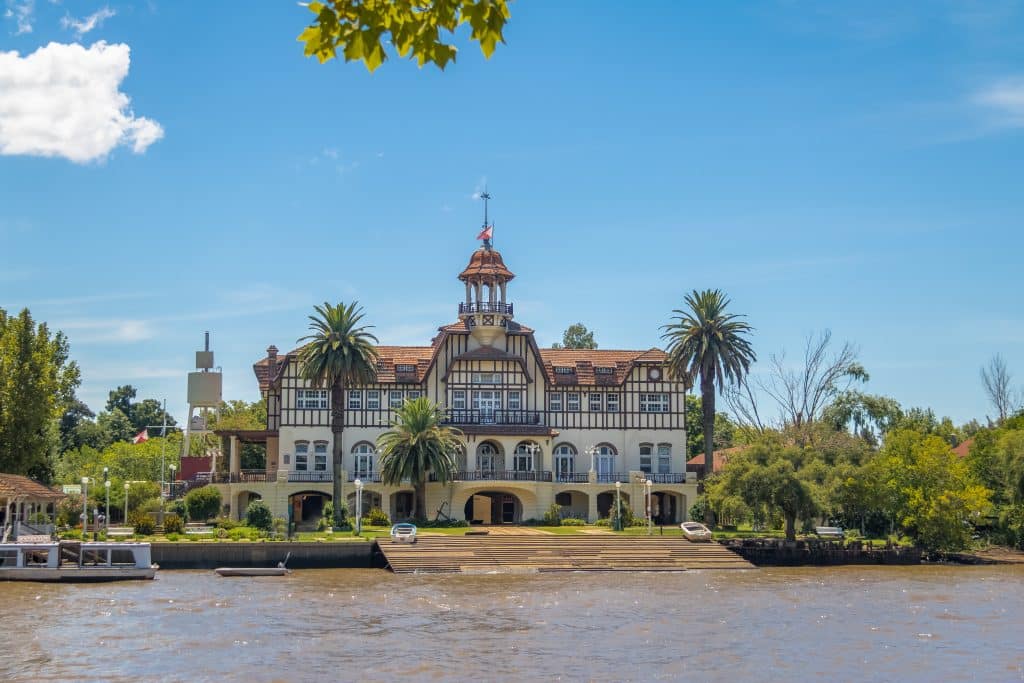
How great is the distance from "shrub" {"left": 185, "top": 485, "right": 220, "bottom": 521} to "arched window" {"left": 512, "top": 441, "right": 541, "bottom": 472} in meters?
19.0

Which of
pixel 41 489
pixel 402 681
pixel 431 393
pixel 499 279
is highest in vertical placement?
pixel 499 279

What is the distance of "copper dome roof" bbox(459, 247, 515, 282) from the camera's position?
7712cm

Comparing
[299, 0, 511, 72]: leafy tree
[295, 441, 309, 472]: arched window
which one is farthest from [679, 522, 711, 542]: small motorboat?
[299, 0, 511, 72]: leafy tree

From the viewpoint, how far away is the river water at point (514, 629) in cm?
2883

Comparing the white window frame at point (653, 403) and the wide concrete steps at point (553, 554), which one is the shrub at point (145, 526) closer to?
the wide concrete steps at point (553, 554)

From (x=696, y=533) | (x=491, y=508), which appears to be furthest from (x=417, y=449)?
(x=696, y=533)

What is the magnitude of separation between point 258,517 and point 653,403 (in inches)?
1111

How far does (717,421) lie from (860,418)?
15.2m

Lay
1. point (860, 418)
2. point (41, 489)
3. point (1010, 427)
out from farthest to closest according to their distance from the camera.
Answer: point (860, 418)
point (1010, 427)
point (41, 489)

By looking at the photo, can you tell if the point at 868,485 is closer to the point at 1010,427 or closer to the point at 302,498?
the point at 1010,427

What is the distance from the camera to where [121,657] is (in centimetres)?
3028

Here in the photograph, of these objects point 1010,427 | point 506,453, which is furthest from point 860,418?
point 506,453

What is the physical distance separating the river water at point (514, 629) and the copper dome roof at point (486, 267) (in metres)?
28.4

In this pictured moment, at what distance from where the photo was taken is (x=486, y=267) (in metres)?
77.3
